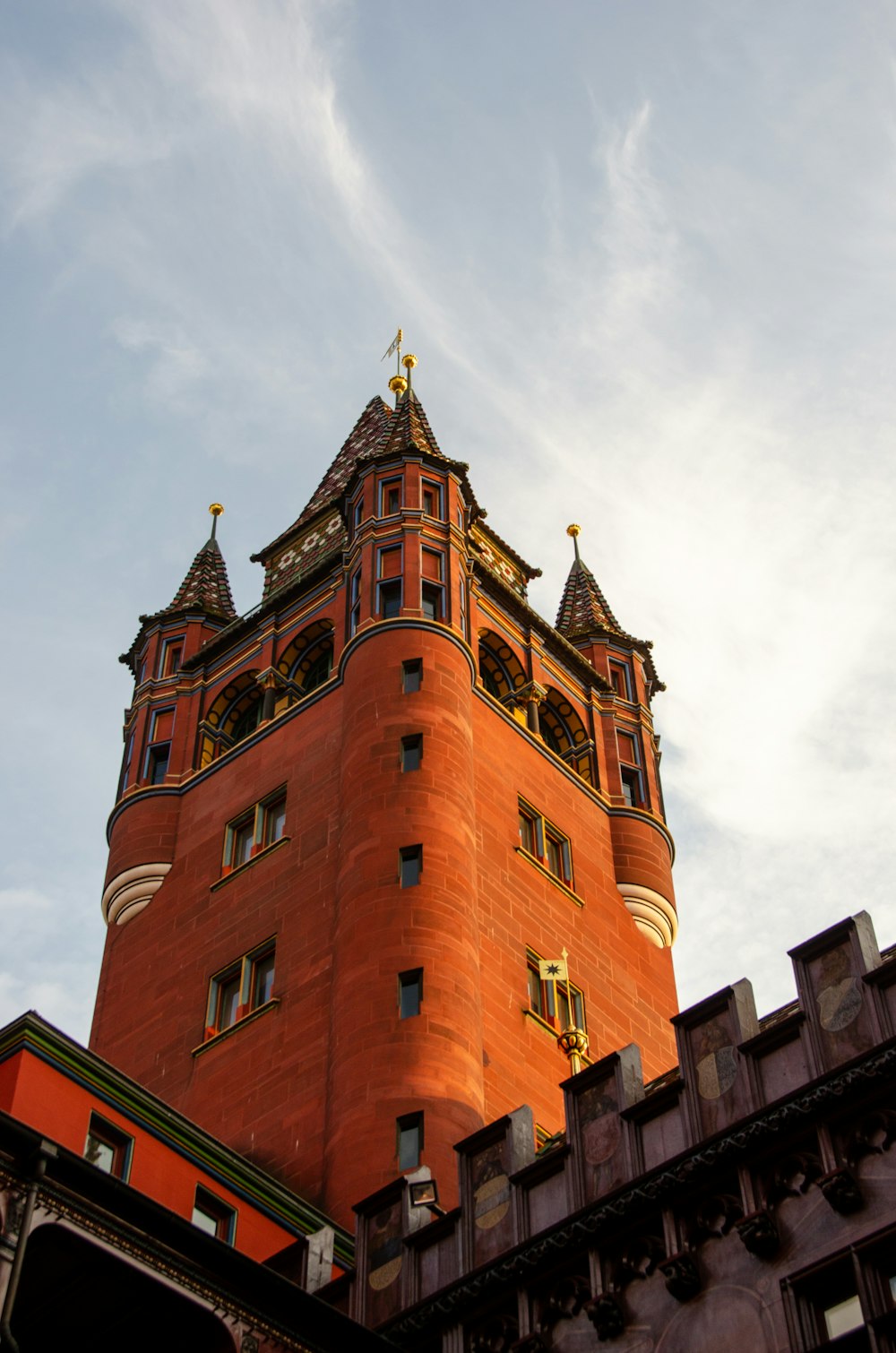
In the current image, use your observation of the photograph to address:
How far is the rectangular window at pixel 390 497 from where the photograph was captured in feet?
213

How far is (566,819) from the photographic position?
201 feet

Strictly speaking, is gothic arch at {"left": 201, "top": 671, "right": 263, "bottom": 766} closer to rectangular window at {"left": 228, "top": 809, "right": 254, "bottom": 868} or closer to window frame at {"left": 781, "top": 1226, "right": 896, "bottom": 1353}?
rectangular window at {"left": 228, "top": 809, "right": 254, "bottom": 868}

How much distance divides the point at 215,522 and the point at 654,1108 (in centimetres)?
5603

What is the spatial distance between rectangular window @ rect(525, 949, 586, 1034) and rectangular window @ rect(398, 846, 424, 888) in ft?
15.6

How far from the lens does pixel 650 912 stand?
61.6 m

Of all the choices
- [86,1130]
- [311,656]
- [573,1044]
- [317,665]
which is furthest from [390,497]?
[86,1130]

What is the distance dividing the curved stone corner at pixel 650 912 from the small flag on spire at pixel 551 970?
6678 millimetres

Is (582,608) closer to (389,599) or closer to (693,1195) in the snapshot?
(389,599)

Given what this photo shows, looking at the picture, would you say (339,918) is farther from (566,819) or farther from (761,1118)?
(761,1118)

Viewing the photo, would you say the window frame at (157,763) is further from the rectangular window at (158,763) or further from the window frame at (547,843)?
the window frame at (547,843)

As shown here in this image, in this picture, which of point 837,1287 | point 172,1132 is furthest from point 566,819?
point 837,1287

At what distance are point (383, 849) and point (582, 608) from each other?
26.4 meters

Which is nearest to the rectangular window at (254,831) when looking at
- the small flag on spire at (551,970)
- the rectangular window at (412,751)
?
the rectangular window at (412,751)

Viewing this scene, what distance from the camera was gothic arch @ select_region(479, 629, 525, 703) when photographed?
216ft
